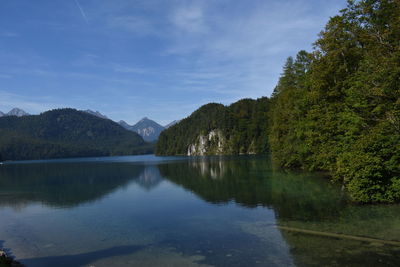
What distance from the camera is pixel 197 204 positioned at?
108 feet

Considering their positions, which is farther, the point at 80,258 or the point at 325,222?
the point at 325,222

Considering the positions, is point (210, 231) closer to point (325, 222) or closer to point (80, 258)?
point (325, 222)

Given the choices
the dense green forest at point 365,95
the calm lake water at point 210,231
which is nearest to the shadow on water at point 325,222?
the calm lake water at point 210,231

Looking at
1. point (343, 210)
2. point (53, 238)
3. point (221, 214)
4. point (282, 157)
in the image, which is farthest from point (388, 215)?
point (282, 157)

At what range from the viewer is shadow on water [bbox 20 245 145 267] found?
16.5 meters

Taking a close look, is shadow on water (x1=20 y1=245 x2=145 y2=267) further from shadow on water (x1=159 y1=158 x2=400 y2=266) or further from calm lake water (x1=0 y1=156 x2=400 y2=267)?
shadow on water (x1=159 y1=158 x2=400 y2=266)

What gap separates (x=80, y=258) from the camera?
17.2m

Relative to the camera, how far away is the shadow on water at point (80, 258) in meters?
16.5

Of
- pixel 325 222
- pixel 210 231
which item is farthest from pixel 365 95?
pixel 210 231

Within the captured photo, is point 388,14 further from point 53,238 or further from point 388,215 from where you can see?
point 53,238

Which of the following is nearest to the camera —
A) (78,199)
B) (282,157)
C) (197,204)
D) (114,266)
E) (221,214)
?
(114,266)

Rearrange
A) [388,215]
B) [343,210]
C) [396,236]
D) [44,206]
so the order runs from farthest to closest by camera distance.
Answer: [44,206] → [343,210] → [388,215] → [396,236]

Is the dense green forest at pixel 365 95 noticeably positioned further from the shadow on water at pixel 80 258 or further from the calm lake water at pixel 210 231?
the shadow on water at pixel 80 258

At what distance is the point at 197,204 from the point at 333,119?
17721 millimetres
